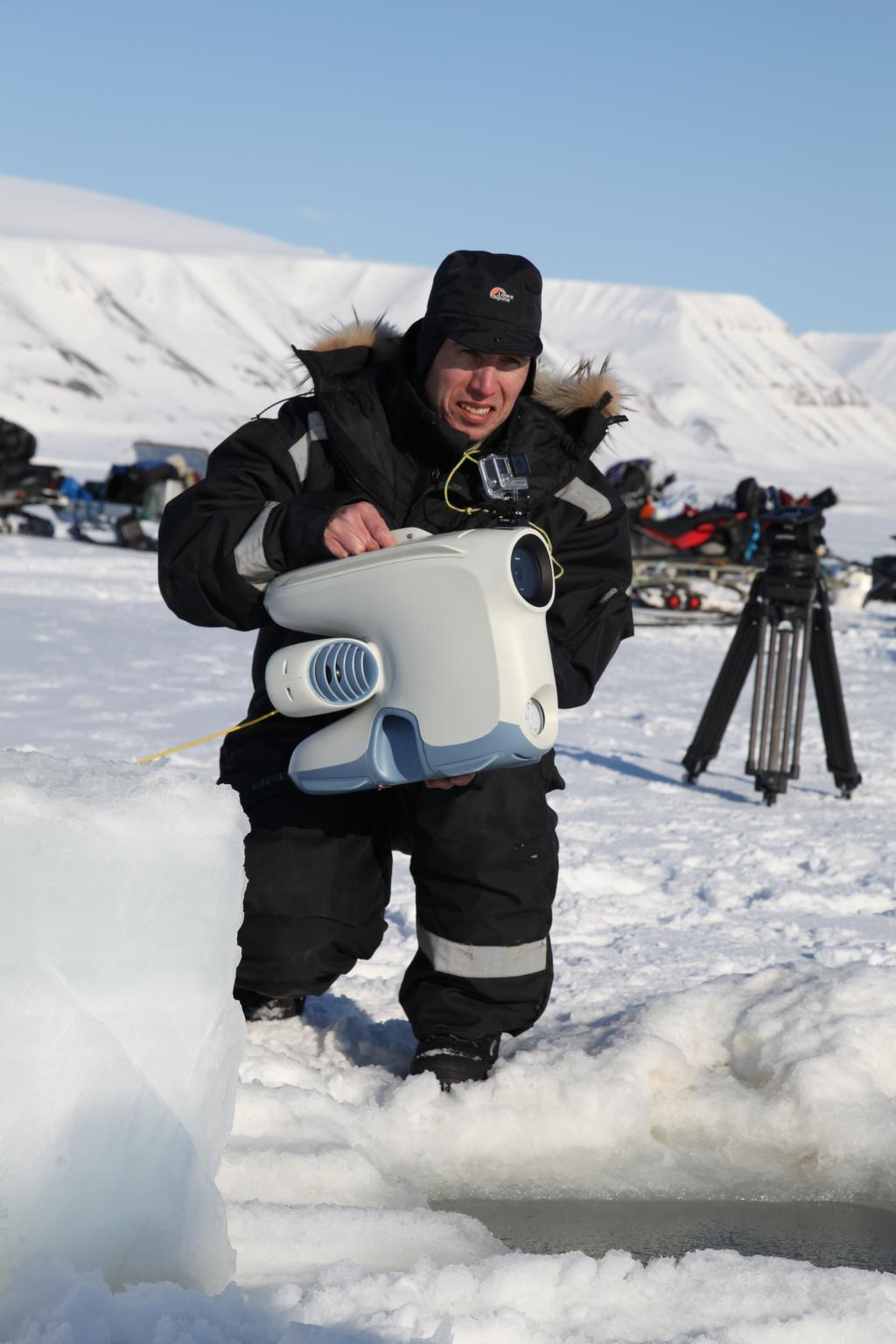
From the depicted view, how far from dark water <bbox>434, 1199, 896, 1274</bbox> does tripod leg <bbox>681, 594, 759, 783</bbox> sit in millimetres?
3052

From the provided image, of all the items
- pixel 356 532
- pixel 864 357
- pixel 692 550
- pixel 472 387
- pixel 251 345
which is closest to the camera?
pixel 356 532

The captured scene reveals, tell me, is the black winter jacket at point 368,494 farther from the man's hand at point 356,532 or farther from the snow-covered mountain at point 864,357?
the snow-covered mountain at point 864,357

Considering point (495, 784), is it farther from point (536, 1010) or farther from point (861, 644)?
point (861, 644)

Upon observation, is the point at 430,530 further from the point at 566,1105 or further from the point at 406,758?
the point at 566,1105

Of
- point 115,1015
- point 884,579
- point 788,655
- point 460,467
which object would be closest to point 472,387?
point 460,467

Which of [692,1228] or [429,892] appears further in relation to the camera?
[429,892]

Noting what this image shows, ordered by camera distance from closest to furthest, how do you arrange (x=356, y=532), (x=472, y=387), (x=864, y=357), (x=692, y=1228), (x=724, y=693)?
(x=692, y=1228)
(x=356, y=532)
(x=472, y=387)
(x=724, y=693)
(x=864, y=357)

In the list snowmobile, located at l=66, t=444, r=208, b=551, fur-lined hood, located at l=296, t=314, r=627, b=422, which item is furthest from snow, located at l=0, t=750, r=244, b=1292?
snowmobile, located at l=66, t=444, r=208, b=551

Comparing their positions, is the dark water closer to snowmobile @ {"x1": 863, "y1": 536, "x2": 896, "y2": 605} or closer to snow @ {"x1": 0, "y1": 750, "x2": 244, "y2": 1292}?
snow @ {"x1": 0, "y1": 750, "x2": 244, "y2": 1292}

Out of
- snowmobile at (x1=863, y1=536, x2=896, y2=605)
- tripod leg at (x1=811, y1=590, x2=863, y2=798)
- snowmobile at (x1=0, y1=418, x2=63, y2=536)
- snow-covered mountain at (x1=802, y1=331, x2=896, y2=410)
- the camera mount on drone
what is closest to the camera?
the camera mount on drone

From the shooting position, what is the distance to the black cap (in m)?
2.38

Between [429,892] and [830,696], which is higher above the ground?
[830,696]

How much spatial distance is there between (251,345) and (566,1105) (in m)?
107

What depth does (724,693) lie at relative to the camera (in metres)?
5.21
